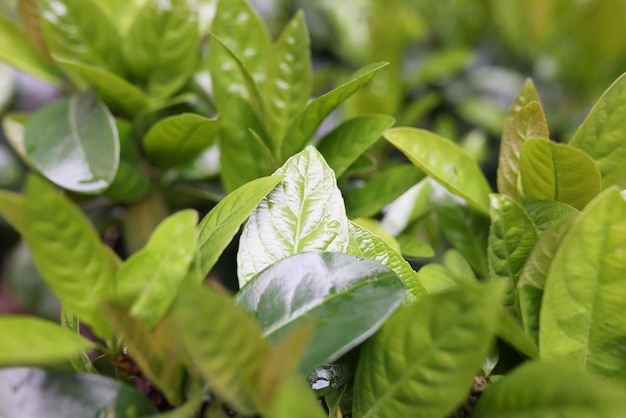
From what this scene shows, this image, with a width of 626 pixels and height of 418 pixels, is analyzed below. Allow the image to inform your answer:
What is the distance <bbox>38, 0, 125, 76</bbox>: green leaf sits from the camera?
2.89 ft

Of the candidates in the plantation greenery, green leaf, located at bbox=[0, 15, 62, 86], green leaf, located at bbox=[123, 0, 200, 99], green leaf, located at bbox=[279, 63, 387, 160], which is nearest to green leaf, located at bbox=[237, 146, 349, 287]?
the plantation greenery

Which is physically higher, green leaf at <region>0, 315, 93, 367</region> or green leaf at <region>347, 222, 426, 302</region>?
green leaf at <region>0, 315, 93, 367</region>

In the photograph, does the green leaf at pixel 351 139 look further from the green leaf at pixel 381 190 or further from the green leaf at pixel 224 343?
the green leaf at pixel 224 343

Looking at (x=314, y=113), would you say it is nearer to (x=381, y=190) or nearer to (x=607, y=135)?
(x=381, y=190)

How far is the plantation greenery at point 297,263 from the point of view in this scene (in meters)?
0.46

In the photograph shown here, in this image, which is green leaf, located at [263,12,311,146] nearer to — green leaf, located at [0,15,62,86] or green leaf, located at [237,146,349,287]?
green leaf, located at [237,146,349,287]

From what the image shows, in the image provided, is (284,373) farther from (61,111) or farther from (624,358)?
(61,111)

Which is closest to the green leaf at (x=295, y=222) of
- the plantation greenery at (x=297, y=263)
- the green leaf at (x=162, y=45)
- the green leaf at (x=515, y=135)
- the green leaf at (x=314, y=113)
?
the plantation greenery at (x=297, y=263)

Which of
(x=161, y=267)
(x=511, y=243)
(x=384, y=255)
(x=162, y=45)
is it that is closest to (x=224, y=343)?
(x=161, y=267)

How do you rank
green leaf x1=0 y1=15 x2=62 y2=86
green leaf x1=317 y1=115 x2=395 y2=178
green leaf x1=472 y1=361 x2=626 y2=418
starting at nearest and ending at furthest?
green leaf x1=472 y1=361 x2=626 y2=418 → green leaf x1=317 y1=115 x2=395 y2=178 → green leaf x1=0 y1=15 x2=62 y2=86

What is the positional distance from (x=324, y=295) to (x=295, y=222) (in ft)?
0.33

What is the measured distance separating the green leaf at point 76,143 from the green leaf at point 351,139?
0.29m

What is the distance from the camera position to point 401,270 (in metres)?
0.62

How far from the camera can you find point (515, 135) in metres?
Result: 0.72
